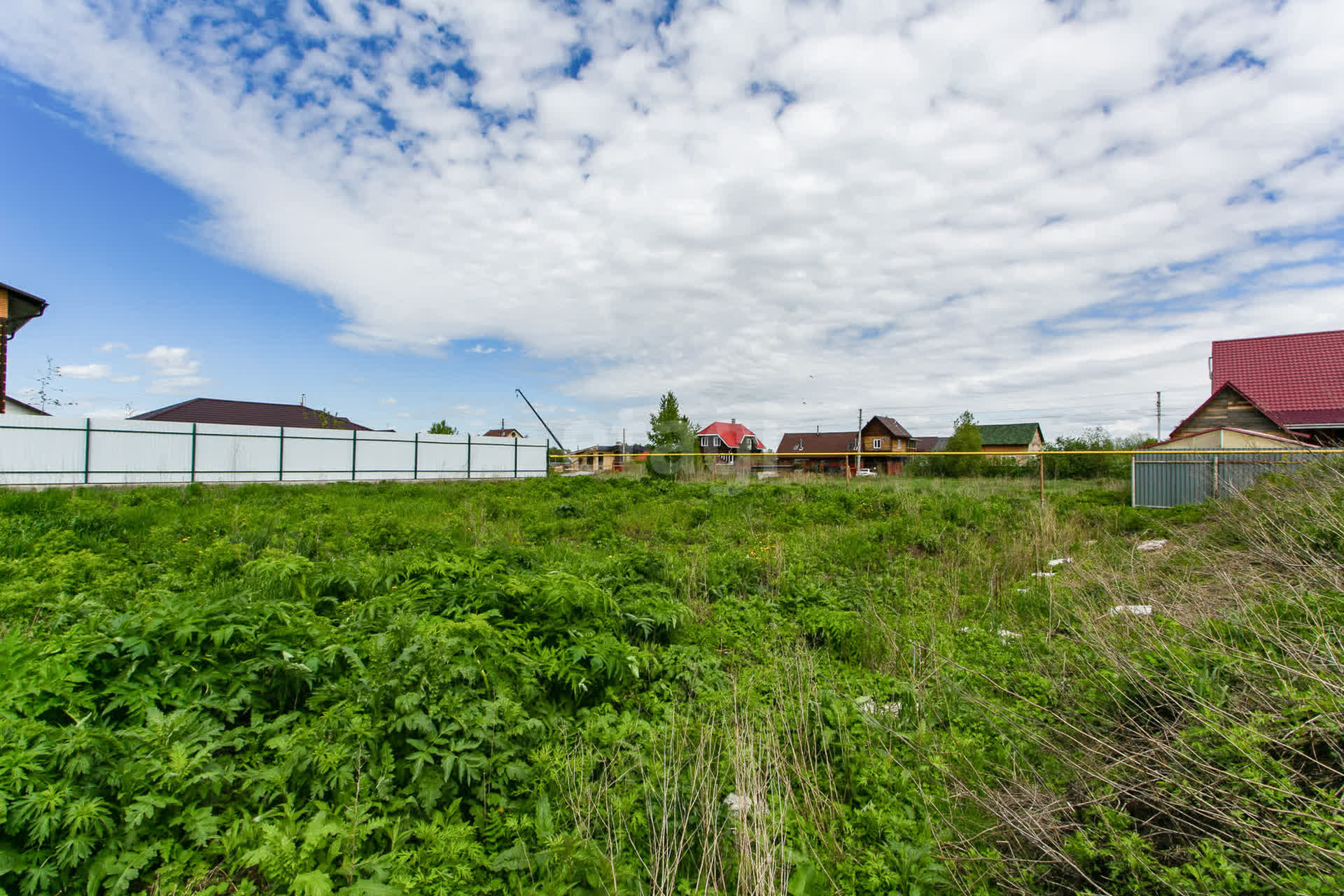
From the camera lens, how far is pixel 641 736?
2.92 meters

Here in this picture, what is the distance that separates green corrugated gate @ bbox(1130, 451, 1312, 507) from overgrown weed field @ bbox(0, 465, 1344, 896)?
8.99 meters

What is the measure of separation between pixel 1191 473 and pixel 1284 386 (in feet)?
43.4

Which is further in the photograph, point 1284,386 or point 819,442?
point 819,442

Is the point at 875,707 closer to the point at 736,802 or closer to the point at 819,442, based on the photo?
the point at 736,802

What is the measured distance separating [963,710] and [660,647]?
191cm

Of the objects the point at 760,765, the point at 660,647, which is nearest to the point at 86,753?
the point at 760,765

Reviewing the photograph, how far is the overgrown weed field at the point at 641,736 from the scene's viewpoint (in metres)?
1.95

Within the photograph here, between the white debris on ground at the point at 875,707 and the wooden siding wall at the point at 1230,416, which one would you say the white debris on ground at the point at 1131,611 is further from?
the wooden siding wall at the point at 1230,416

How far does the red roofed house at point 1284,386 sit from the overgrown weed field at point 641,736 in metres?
21.1

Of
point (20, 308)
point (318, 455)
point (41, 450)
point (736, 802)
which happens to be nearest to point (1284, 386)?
point (736, 802)

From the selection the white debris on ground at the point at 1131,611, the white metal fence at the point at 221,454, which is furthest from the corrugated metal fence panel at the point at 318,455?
the white debris on ground at the point at 1131,611

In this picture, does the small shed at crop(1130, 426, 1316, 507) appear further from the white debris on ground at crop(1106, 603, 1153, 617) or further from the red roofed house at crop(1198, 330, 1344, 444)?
the white debris on ground at crop(1106, 603, 1153, 617)

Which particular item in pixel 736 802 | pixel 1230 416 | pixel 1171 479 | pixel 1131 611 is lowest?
pixel 736 802

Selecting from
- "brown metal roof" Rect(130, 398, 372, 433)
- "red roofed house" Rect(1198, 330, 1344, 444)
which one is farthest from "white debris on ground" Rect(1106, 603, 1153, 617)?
"brown metal roof" Rect(130, 398, 372, 433)
